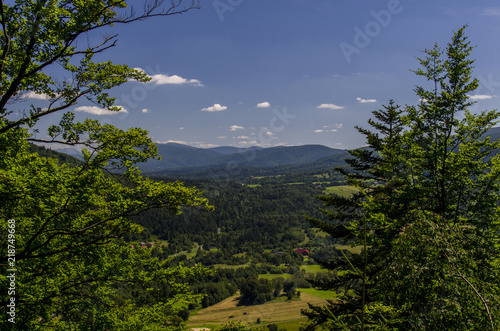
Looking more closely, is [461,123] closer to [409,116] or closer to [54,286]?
[409,116]

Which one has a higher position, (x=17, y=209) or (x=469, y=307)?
(x=17, y=209)

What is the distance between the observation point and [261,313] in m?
69.9

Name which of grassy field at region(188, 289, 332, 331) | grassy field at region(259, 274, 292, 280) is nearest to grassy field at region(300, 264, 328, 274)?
grassy field at region(259, 274, 292, 280)

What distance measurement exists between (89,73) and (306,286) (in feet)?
322

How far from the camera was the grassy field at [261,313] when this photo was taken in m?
63.0

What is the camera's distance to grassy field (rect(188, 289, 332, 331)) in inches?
2480

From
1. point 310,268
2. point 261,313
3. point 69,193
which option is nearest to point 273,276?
point 310,268

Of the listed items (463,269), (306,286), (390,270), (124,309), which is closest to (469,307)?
(463,269)

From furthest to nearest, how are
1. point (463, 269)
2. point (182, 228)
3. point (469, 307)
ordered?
point (182, 228), point (463, 269), point (469, 307)

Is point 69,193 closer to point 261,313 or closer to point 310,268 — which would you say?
point 261,313

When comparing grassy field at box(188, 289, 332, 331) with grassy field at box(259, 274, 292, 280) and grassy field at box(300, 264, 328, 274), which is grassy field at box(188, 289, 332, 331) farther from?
grassy field at box(300, 264, 328, 274)

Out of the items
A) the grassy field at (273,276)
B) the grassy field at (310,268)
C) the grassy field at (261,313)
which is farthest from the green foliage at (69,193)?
the grassy field at (310,268)

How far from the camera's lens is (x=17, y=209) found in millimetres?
6996

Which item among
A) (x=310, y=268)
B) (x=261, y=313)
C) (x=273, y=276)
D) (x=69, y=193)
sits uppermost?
(x=69, y=193)
